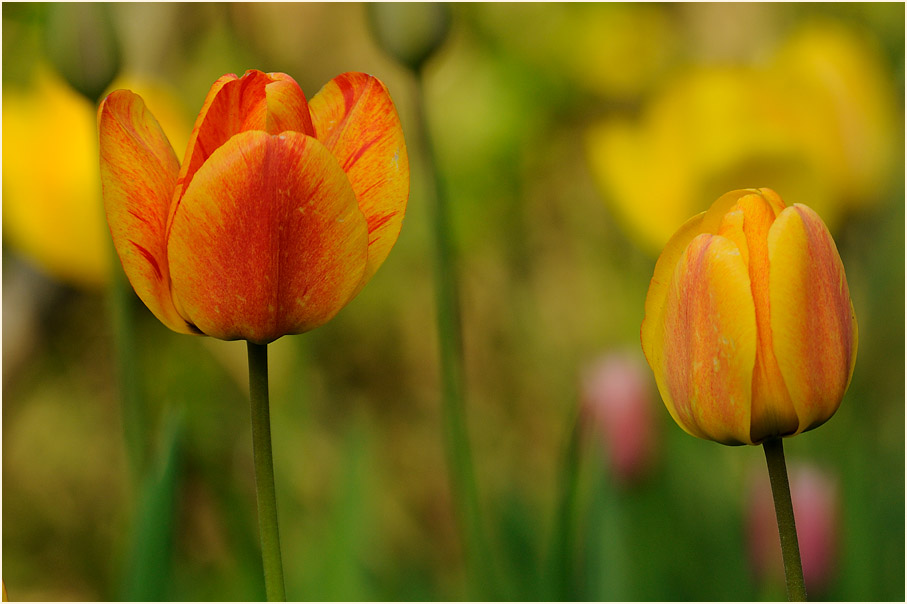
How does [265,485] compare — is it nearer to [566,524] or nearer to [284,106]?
[284,106]

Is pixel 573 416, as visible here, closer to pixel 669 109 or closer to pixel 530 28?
pixel 669 109

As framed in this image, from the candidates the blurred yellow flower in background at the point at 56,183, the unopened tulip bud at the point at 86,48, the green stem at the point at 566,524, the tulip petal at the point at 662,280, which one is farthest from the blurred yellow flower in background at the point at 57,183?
the tulip petal at the point at 662,280

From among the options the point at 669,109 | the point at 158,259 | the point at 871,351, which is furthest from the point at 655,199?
the point at 158,259

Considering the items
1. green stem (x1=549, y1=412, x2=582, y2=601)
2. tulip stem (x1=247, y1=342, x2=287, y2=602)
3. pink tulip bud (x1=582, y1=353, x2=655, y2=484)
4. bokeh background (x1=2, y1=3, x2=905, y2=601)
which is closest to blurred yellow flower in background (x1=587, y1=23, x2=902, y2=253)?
bokeh background (x1=2, y1=3, x2=905, y2=601)

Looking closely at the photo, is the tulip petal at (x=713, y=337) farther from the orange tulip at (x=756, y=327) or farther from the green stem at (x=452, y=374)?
the green stem at (x=452, y=374)

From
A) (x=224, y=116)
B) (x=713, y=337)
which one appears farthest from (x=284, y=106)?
(x=713, y=337)
